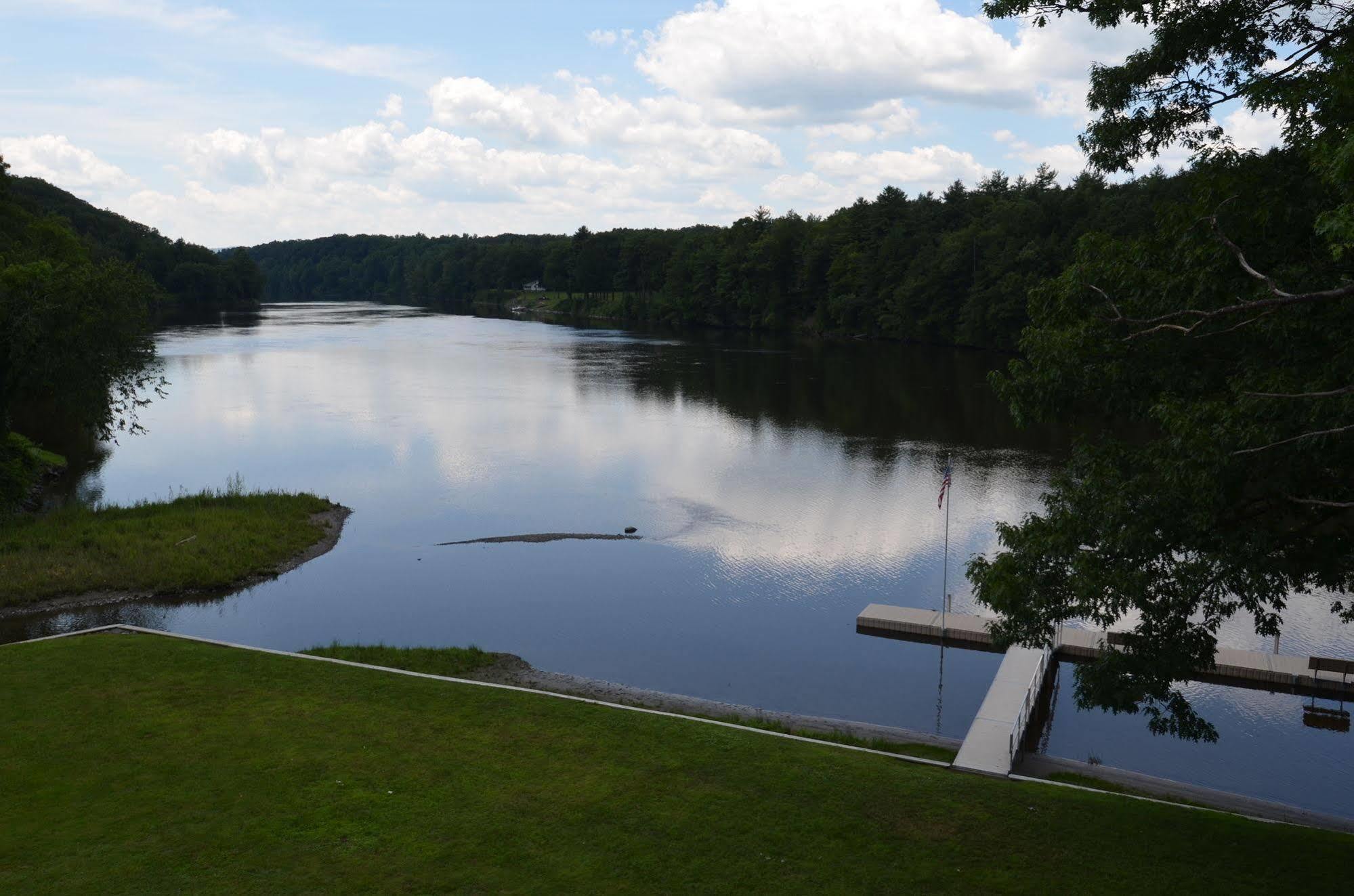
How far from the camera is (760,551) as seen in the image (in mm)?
32500

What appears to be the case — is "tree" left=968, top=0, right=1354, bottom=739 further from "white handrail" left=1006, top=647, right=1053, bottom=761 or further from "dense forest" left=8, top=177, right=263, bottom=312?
"dense forest" left=8, top=177, right=263, bottom=312

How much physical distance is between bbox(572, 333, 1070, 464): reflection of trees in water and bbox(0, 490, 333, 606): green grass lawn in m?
25.8

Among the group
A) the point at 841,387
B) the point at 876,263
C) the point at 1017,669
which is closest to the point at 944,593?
the point at 1017,669

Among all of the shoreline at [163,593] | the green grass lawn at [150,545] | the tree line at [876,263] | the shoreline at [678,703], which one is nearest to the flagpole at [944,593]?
the shoreline at [678,703]

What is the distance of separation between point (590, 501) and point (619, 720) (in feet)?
78.2

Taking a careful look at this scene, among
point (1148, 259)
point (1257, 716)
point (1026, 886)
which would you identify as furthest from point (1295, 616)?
point (1026, 886)

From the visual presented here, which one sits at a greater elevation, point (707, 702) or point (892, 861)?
point (892, 861)

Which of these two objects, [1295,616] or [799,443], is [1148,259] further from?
[799,443]

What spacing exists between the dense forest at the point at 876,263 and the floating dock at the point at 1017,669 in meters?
50.8

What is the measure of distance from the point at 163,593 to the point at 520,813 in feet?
64.1

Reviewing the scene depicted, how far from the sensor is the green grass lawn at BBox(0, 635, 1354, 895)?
10711 mm

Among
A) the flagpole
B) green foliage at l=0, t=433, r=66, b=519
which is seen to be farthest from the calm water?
green foliage at l=0, t=433, r=66, b=519

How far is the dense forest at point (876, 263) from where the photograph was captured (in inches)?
3482

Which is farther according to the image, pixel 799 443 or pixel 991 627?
pixel 799 443
